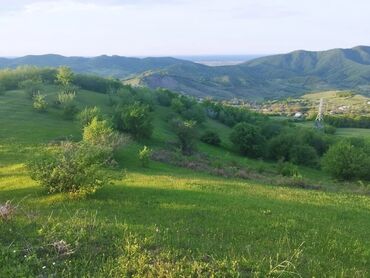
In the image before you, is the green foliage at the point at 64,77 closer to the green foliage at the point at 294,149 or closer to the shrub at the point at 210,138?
the shrub at the point at 210,138

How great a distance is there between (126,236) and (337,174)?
52.1 metres

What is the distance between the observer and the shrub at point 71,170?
59.5 ft

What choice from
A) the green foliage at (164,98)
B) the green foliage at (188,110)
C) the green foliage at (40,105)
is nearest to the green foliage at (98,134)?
the green foliage at (40,105)

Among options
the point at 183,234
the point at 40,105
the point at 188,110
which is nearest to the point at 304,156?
the point at 188,110

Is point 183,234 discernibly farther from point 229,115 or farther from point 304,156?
point 229,115

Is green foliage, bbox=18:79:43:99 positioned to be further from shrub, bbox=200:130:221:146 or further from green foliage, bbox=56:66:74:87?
shrub, bbox=200:130:221:146

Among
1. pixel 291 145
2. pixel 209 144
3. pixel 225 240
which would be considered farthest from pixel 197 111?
pixel 225 240

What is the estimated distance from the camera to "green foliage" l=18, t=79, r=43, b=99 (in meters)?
83.7

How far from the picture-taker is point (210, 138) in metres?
86.8

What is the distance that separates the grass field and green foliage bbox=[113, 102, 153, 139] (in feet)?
141

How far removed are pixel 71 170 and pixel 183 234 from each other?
7.93 metres

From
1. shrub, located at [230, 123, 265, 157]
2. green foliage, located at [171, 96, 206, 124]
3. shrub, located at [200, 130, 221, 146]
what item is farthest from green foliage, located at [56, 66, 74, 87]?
shrub, located at [230, 123, 265, 157]

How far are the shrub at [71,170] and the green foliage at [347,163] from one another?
44.3m

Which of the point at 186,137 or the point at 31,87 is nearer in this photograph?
the point at 186,137
